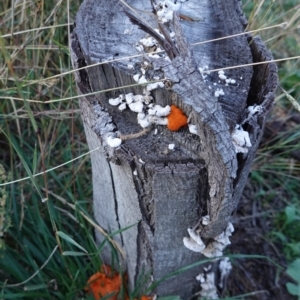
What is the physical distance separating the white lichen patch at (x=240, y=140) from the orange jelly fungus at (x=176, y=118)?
4.6 inches

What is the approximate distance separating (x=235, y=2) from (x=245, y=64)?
24 cm

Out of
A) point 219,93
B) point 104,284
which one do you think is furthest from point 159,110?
point 104,284

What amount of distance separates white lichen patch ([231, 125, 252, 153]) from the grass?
0.34 metres

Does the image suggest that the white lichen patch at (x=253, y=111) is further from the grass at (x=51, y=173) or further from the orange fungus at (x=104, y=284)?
the orange fungus at (x=104, y=284)

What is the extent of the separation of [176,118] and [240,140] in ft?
0.50

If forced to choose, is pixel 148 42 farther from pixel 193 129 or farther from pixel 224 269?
pixel 224 269

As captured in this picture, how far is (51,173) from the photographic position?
1578 mm

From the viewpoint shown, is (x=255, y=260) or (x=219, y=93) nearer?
(x=219, y=93)

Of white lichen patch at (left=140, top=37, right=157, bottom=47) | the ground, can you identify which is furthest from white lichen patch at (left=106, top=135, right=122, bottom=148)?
the ground

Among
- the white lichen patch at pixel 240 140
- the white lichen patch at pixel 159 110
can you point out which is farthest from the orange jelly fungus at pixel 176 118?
the white lichen patch at pixel 240 140

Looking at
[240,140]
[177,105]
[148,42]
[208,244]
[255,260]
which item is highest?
[148,42]

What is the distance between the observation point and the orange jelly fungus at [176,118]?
0.93 metres

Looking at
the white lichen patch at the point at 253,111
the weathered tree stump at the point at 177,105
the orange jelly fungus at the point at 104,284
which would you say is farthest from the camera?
the orange jelly fungus at the point at 104,284

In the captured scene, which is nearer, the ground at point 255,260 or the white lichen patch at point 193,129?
the white lichen patch at point 193,129
